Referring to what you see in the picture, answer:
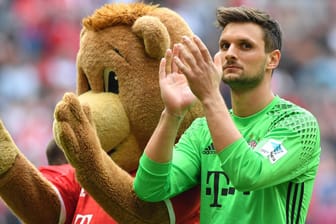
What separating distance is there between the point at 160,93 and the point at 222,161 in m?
0.64

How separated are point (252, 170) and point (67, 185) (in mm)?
972

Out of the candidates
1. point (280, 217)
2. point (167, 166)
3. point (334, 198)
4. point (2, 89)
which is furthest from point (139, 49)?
point (2, 89)

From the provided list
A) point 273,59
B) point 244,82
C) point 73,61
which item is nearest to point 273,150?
point 244,82

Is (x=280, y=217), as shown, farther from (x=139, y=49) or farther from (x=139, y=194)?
(x=139, y=49)

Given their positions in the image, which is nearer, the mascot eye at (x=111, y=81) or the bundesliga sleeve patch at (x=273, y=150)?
the bundesliga sleeve patch at (x=273, y=150)

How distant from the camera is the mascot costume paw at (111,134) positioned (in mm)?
3607

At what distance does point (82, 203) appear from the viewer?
3863 mm

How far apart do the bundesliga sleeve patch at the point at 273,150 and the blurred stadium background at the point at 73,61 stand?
14.4ft

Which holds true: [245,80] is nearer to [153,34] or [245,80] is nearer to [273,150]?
[273,150]

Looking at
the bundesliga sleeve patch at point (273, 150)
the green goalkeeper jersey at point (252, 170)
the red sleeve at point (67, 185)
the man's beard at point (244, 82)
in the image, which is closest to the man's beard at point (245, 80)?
the man's beard at point (244, 82)

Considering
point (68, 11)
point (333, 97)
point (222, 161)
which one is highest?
point (222, 161)

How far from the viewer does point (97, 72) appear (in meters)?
3.87

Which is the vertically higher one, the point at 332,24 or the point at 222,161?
the point at 222,161

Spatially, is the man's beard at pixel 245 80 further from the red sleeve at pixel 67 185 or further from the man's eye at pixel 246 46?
the red sleeve at pixel 67 185
